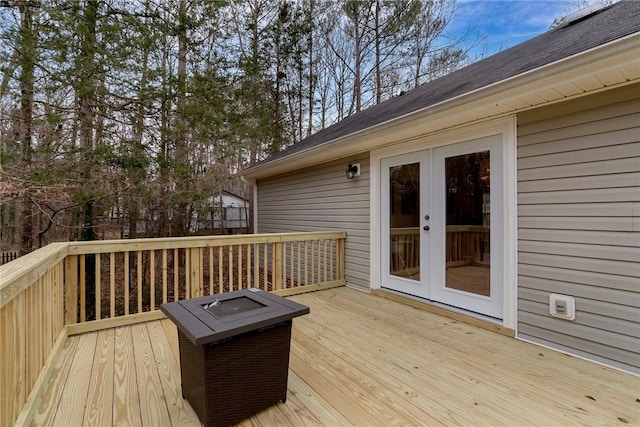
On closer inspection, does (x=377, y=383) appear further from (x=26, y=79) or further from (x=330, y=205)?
(x=26, y=79)

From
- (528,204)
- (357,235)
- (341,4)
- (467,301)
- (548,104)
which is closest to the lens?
(548,104)

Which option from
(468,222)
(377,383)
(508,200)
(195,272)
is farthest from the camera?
(195,272)

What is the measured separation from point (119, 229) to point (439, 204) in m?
6.80

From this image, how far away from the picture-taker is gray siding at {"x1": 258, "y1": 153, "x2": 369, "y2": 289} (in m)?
4.66

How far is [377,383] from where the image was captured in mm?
2111

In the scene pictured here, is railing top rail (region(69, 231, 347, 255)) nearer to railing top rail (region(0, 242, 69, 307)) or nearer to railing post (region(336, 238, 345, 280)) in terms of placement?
railing post (region(336, 238, 345, 280))

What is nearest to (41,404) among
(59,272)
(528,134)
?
(59,272)

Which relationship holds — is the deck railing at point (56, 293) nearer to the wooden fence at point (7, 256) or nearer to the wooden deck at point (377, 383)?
the wooden deck at point (377, 383)

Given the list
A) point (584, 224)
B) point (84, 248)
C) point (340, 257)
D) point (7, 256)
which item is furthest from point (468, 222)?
point (7, 256)

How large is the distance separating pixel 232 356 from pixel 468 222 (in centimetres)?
266

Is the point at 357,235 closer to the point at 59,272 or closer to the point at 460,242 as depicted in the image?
the point at 460,242

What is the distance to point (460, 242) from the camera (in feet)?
11.1

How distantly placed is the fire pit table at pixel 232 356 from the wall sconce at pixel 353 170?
3032mm

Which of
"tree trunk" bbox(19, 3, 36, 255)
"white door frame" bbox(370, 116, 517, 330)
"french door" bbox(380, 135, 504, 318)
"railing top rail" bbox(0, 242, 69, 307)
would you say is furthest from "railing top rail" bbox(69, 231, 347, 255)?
"tree trunk" bbox(19, 3, 36, 255)
